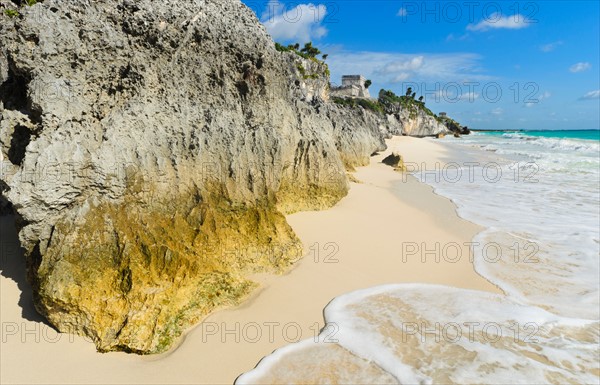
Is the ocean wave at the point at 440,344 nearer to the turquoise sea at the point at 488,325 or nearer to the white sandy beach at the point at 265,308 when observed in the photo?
the turquoise sea at the point at 488,325

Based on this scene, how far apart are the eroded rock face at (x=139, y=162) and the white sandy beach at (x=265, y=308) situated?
0.78 ft

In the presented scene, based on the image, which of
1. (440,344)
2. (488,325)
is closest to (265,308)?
(440,344)

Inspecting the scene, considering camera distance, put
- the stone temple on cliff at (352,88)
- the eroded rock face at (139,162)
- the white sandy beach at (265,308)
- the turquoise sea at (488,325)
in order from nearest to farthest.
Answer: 1. the white sandy beach at (265,308)
2. the turquoise sea at (488,325)
3. the eroded rock face at (139,162)
4. the stone temple on cliff at (352,88)

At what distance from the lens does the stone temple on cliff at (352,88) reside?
75438 mm

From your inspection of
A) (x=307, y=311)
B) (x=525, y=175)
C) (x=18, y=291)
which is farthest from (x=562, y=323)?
(x=525, y=175)

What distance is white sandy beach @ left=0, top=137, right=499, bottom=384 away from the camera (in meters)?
3.67

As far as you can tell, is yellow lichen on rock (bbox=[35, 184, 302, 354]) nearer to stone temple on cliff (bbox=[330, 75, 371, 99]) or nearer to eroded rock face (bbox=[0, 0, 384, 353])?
eroded rock face (bbox=[0, 0, 384, 353])

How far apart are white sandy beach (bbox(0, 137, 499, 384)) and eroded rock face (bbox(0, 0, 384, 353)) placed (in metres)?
0.24

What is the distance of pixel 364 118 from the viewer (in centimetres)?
2370

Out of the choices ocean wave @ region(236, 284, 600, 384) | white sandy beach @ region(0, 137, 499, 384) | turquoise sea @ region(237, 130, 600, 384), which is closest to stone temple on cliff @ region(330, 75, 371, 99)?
white sandy beach @ region(0, 137, 499, 384)

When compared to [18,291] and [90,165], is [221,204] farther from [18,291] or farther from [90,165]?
[18,291]

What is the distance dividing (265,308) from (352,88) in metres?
75.9

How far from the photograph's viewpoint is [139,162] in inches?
183

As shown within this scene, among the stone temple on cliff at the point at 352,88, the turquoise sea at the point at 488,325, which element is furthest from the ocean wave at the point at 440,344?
the stone temple on cliff at the point at 352,88
